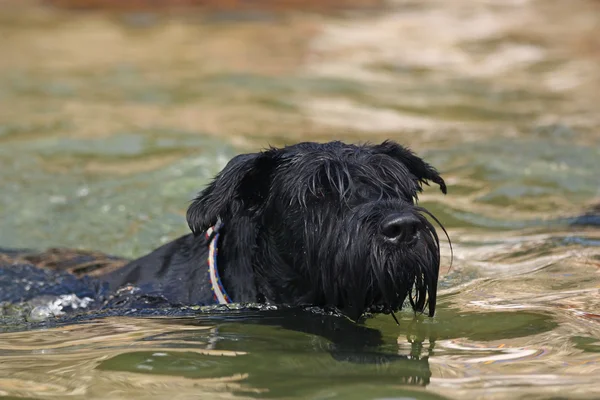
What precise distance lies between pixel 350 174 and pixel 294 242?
51cm

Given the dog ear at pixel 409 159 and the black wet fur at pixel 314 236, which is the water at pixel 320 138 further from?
the dog ear at pixel 409 159

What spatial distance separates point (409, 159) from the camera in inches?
213

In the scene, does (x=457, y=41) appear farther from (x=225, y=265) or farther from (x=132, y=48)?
(x=225, y=265)

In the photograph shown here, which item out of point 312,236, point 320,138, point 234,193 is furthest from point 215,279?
point 320,138

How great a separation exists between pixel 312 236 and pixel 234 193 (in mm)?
561

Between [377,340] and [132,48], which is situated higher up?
[132,48]

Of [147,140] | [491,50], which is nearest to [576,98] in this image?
[491,50]

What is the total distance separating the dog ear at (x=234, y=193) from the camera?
16.5ft

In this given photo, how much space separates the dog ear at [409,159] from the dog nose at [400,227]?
37.2 inches

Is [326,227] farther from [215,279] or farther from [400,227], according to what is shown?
[215,279]

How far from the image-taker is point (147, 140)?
1139 centimetres

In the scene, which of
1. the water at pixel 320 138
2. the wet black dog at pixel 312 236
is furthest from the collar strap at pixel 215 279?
the water at pixel 320 138

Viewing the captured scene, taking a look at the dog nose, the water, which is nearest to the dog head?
the dog nose

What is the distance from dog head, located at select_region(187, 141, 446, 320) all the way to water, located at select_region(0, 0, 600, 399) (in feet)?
0.69
